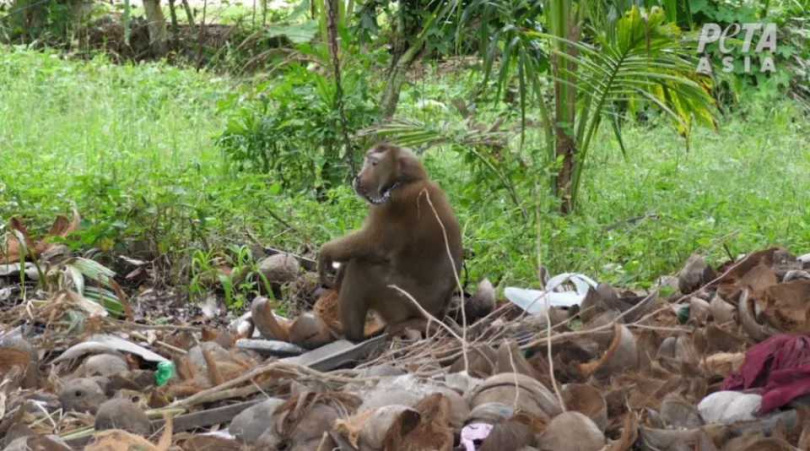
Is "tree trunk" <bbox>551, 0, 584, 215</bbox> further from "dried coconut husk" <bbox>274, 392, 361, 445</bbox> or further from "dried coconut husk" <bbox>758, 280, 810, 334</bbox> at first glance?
"dried coconut husk" <bbox>274, 392, 361, 445</bbox>

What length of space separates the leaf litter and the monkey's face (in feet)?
1.65

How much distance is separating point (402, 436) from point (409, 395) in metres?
0.28

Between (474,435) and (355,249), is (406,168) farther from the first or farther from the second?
(474,435)

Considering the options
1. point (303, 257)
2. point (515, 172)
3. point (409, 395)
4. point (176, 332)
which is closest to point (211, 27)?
point (515, 172)

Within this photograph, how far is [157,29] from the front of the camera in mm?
13812

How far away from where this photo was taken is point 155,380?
3834 mm

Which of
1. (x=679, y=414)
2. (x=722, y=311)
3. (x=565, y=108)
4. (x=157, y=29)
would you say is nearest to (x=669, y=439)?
(x=679, y=414)

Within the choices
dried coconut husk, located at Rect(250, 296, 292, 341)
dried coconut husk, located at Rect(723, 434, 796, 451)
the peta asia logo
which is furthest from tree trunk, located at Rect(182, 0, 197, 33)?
dried coconut husk, located at Rect(723, 434, 796, 451)

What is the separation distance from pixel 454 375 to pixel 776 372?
0.86 metres

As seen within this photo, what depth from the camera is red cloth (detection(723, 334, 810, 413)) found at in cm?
305

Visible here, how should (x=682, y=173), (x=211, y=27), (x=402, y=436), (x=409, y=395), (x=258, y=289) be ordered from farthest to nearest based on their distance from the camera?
(x=211, y=27), (x=682, y=173), (x=258, y=289), (x=409, y=395), (x=402, y=436)

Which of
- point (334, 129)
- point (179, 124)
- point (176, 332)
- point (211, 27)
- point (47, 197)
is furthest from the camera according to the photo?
point (211, 27)

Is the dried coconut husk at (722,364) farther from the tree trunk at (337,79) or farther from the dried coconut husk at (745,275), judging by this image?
the tree trunk at (337,79)

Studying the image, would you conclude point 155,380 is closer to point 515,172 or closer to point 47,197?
point 47,197
